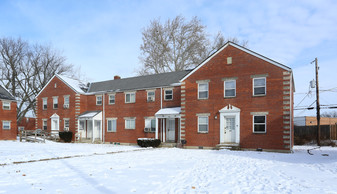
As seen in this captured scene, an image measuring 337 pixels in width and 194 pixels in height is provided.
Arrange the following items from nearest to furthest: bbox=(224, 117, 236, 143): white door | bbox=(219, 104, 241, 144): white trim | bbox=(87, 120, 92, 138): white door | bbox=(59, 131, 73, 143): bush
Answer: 1. bbox=(219, 104, 241, 144): white trim
2. bbox=(224, 117, 236, 143): white door
3. bbox=(59, 131, 73, 143): bush
4. bbox=(87, 120, 92, 138): white door

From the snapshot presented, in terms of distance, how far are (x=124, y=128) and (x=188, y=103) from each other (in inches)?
341

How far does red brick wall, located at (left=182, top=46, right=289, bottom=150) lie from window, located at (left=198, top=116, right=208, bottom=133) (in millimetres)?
345

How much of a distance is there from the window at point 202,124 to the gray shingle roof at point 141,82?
5070mm

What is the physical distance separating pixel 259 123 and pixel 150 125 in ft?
35.4

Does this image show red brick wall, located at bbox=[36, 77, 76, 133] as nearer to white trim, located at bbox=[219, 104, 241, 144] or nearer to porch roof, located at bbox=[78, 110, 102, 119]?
porch roof, located at bbox=[78, 110, 102, 119]

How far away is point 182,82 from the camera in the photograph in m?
23.7

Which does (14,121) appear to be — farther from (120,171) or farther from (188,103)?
(120,171)

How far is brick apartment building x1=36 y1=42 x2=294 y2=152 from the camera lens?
19736mm

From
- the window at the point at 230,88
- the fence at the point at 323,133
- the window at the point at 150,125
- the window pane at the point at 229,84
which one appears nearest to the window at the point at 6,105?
the window at the point at 150,125

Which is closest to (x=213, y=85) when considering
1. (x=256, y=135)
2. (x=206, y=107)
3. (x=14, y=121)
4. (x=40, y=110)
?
(x=206, y=107)

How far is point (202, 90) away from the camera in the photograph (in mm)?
22734

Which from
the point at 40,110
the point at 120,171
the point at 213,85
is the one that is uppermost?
the point at 213,85

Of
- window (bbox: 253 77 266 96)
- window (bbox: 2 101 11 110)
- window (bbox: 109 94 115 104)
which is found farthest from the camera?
window (bbox: 2 101 11 110)

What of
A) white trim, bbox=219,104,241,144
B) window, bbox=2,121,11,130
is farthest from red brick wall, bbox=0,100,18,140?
white trim, bbox=219,104,241,144
